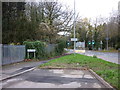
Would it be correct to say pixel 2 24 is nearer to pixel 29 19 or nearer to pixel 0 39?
pixel 0 39

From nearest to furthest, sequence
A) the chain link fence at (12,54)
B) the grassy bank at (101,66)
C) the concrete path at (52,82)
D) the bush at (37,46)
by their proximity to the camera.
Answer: the concrete path at (52,82) → the grassy bank at (101,66) → the chain link fence at (12,54) → the bush at (37,46)

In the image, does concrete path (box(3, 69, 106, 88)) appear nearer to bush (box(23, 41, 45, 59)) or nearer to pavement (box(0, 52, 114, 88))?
pavement (box(0, 52, 114, 88))

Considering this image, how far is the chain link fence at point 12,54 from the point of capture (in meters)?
16.5

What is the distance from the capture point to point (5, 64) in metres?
16.5

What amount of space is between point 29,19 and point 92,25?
53147 millimetres

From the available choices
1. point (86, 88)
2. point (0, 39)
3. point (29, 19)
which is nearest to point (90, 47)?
point (29, 19)

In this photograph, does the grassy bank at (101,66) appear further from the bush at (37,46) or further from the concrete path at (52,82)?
the bush at (37,46)

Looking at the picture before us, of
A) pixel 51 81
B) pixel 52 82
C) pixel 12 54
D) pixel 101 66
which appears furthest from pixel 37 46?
pixel 52 82

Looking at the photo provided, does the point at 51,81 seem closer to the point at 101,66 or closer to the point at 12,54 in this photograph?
the point at 101,66

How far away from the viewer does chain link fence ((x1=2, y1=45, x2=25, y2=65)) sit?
16547mm

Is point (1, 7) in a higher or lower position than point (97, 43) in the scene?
higher

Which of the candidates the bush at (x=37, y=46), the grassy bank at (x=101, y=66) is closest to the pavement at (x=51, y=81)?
the grassy bank at (x=101, y=66)

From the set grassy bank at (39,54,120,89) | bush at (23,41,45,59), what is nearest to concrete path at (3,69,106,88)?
grassy bank at (39,54,120,89)

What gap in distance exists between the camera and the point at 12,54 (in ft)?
60.4
